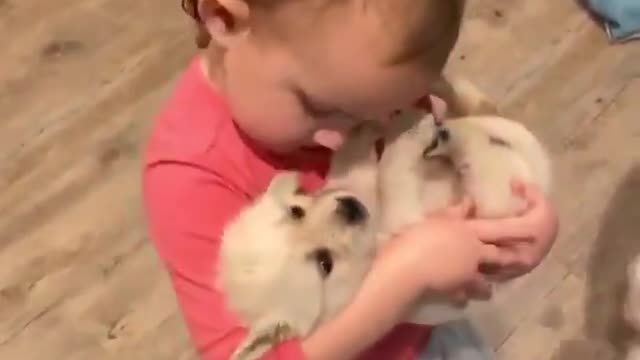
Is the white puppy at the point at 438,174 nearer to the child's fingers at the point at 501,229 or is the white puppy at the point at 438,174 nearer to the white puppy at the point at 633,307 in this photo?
the child's fingers at the point at 501,229

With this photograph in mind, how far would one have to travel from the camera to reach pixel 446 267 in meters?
0.81

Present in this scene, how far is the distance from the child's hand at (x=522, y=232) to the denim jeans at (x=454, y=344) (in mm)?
138

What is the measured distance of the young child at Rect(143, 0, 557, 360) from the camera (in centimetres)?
73

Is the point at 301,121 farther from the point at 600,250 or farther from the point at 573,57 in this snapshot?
the point at 573,57

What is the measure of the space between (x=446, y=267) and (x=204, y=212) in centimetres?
18

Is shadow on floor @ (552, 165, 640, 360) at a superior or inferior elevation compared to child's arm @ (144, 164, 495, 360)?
inferior

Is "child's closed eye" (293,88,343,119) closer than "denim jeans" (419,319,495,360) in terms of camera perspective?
Yes

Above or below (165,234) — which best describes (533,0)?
below

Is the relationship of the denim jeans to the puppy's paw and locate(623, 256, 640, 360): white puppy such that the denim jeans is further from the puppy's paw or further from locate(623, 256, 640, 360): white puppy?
locate(623, 256, 640, 360): white puppy

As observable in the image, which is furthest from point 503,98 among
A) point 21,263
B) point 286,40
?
point 286,40

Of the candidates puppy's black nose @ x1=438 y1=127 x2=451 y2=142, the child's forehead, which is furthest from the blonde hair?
puppy's black nose @ x1=438 y1=127 x2=451 y2=142

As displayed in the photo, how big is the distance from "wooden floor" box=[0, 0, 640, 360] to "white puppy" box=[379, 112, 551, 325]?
1.96 feet

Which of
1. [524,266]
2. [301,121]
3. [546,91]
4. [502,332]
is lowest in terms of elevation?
[502,332]

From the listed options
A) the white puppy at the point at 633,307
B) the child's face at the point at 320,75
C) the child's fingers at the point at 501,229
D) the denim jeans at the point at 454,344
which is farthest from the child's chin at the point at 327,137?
the white puppy at the point at 633,307
